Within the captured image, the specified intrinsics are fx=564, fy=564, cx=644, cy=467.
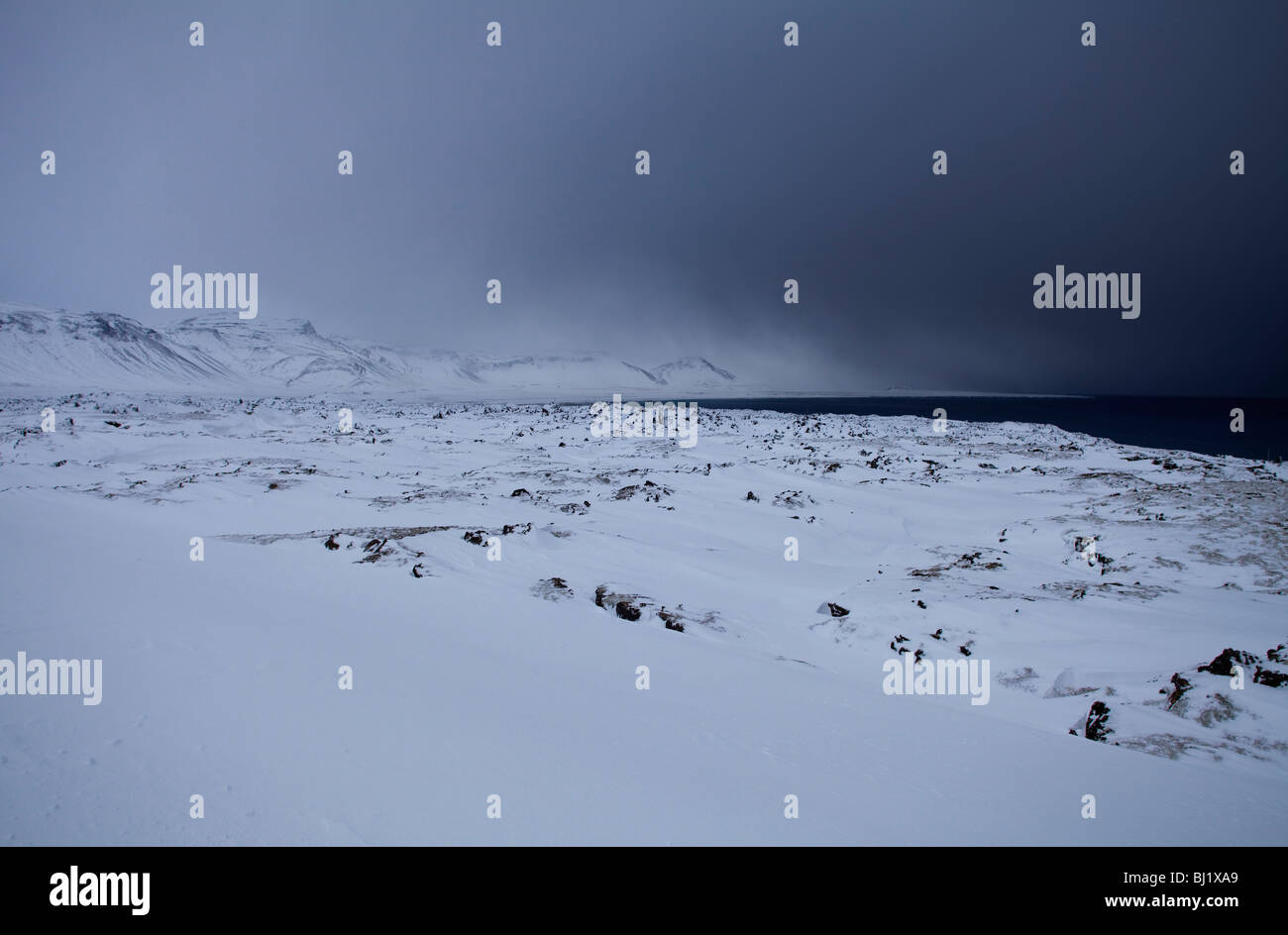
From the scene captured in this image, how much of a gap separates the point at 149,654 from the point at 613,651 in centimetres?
397

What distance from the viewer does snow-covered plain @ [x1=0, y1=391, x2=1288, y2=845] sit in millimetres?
3127

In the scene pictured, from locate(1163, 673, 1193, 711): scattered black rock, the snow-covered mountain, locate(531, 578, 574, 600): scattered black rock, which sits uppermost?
the snow-covered mountain

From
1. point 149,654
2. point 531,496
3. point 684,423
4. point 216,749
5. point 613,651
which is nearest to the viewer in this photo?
point 216,749

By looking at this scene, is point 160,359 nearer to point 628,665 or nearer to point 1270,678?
point 628,665

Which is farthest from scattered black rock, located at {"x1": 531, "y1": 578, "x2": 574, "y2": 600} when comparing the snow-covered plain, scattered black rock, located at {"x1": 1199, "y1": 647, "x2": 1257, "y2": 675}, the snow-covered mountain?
the snow-covered mountain

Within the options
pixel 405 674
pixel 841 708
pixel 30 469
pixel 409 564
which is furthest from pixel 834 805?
pixel 30 469

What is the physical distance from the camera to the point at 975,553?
10.9m

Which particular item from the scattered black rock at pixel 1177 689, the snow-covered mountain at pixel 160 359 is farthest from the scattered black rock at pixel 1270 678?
the snow-covered mountain at pixel 160 359

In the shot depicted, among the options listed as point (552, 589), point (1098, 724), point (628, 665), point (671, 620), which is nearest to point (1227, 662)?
point (1098, 724)

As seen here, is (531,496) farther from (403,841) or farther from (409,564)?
(403,841)

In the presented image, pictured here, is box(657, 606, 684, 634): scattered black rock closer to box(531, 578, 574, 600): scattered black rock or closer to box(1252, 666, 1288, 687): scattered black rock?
box(531, 578, 574, 600): scattered black rock

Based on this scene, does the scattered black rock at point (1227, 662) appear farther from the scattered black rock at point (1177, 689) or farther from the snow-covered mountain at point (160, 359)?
the snow-covered mountain at point (160, 359)

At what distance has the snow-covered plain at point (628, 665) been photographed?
10.3 feet

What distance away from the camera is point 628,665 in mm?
5707
